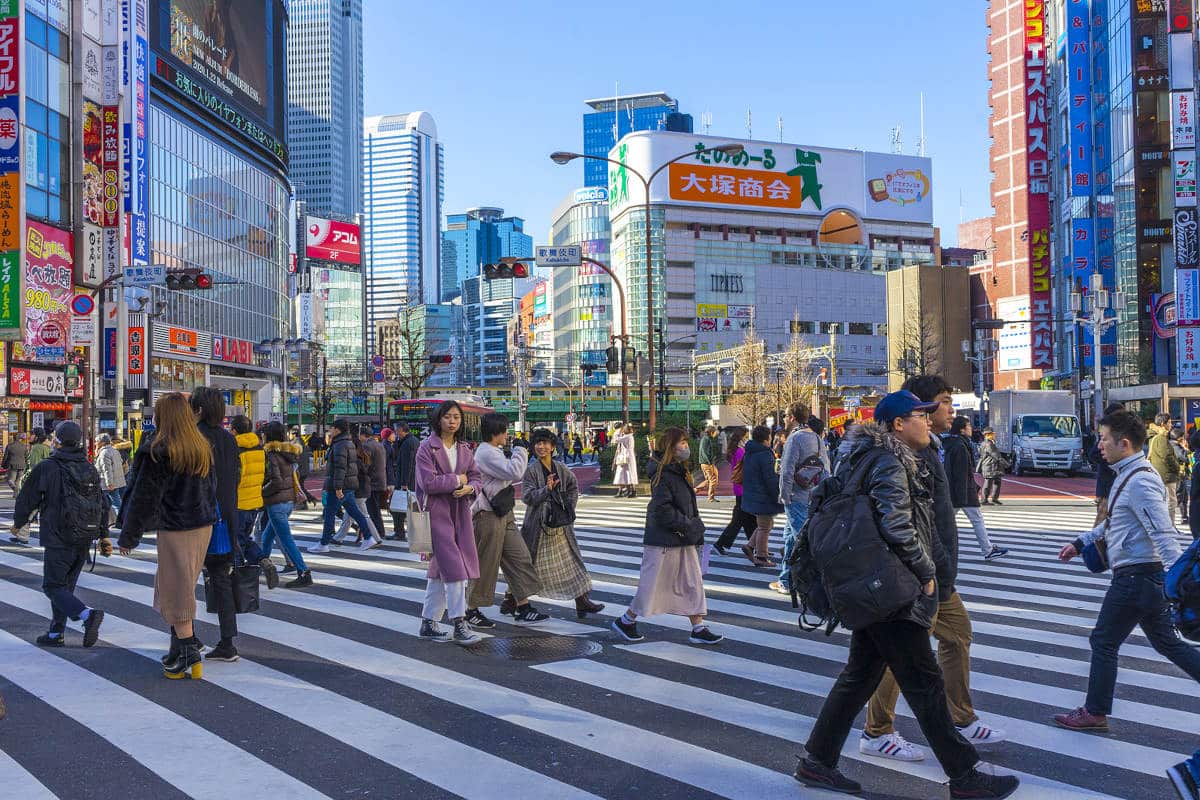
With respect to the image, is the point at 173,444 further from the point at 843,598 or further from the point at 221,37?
the point at 221,37

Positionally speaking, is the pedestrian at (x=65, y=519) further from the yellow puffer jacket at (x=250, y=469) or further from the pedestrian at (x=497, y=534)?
the pedestrian at (x=497, y=534)

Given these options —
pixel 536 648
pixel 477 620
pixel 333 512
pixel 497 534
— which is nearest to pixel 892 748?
pixel 536 648

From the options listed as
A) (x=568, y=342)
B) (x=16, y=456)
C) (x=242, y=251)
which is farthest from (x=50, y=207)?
(x=568, y=342)

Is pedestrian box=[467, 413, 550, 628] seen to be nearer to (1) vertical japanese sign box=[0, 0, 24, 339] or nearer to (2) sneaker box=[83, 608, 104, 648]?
(2) sneaker box=[83, 608, 104, 648]

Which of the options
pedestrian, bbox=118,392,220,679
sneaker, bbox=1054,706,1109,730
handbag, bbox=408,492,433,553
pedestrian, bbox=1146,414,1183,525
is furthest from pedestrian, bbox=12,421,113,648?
pedestrian, bbox=1146,414,1183,525

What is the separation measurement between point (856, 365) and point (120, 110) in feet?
314

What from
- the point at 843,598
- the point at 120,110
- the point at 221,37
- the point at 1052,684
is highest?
the point at 221,37

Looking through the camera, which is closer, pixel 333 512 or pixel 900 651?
pixel 900 651

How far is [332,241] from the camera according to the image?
114 meters

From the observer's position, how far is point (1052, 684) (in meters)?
6.85

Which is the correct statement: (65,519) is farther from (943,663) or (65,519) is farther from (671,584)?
(943,663)

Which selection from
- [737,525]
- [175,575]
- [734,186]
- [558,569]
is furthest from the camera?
[734,186]

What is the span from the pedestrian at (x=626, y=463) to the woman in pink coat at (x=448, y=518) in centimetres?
1589

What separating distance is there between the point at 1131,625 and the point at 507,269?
19831mm
